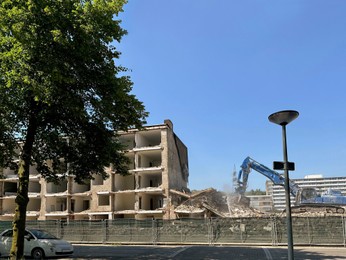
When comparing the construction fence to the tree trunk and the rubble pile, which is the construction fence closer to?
the tree trunk

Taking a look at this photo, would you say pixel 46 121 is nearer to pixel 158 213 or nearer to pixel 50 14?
pixel 50 14

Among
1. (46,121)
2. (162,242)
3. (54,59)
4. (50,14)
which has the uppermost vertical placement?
(50,14)

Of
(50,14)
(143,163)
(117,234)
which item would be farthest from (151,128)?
(50,14)

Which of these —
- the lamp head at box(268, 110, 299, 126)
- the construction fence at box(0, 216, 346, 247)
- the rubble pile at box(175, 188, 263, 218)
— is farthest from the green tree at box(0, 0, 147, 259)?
the rubble pile at box(175, 188, 263, 218)

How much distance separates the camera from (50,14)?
1352 cm

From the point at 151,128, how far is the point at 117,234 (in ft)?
73.0

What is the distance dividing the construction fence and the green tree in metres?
11.5

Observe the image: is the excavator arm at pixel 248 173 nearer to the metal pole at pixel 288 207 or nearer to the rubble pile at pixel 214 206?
the rubble pile at pixel 214 206

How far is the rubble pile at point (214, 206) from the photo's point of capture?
44.9m

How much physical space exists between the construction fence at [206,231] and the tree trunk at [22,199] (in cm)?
1435

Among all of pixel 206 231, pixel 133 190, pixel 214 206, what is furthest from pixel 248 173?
pixel 206 231

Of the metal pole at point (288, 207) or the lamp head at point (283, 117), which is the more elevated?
the lamp head at point (283, 117)

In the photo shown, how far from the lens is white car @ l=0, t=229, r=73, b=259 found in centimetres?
1861

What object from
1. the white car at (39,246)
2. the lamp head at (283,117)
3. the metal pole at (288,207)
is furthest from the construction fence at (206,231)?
the lamp head at (283,117)
